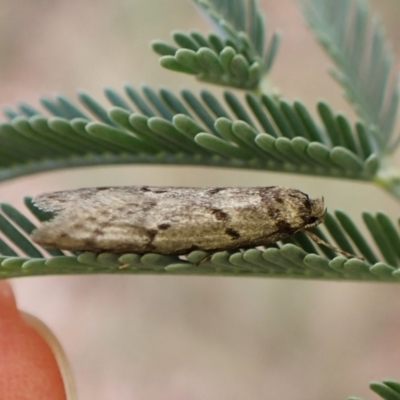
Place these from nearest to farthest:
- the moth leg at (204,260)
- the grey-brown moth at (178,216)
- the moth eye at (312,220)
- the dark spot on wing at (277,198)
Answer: the moth leg at (204,260) → the grey-brown moth at (178,216) → the moth eye at (312,220) → the dark spot on wing at (277,198)

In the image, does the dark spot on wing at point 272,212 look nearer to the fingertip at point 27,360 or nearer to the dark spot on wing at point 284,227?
the dark spot on wing at point 284,227

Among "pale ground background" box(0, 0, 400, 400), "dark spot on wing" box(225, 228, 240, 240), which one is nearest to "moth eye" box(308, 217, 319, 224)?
"dark spot on wing" box(225, 228, 240, 240)

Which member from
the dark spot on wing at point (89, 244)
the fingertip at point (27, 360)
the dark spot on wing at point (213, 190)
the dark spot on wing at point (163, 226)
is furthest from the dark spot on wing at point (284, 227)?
the fingertip at point (27, 360)

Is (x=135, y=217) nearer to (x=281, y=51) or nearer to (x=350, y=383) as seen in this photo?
(x=350, y=383)

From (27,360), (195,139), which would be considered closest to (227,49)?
(195,139)

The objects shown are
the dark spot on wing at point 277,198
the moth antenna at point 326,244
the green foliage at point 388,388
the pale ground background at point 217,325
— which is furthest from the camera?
the pale ground background at point 217,325

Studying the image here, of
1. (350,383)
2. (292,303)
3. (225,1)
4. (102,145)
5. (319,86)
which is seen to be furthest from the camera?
(319,86)

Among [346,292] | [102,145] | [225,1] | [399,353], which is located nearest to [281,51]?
[346,292]
